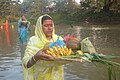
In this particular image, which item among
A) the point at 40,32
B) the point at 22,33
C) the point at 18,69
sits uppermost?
the point at 40,32

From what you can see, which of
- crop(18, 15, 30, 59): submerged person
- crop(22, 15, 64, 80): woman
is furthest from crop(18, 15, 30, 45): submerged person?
crop(22, 15, 64, 80): woman

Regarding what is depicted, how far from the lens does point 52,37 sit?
316 cm

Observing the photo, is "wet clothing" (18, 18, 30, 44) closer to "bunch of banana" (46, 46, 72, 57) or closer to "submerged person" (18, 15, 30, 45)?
"submerged person" (18, 15, 30, 45)

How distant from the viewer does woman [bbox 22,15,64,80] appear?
3.00m

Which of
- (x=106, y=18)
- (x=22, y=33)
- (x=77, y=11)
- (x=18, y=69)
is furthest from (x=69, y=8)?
(x=18, y=69)

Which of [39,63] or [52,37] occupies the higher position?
[52,37]

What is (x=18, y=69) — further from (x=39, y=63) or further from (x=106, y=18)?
(x=106, y=18)

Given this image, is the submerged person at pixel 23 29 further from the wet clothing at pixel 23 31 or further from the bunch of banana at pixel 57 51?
the bunch of banana at pixel 57 51

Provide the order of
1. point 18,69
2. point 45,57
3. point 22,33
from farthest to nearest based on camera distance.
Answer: point 22,33 → point 18,69 → point 45,57

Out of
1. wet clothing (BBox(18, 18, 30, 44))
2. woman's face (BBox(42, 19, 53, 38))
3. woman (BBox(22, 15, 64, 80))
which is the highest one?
woman's face (BBox(42, 19, 53, 38))

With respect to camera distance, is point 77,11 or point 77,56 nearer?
point 77,56

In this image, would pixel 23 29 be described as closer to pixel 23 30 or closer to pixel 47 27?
pixel 23 30

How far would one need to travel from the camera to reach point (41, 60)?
9.59 ft

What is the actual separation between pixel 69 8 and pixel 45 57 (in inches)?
1970
